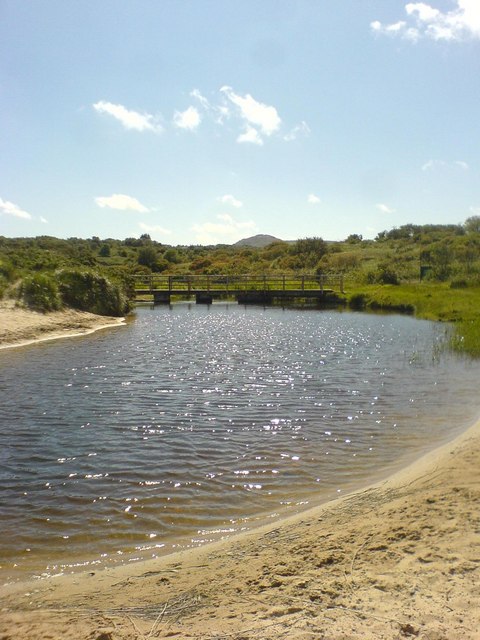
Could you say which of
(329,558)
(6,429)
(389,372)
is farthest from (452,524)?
(389,372)

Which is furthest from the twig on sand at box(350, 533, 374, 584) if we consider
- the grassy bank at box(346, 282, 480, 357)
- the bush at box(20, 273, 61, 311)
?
the bush at box(20, 273, 61, 311)

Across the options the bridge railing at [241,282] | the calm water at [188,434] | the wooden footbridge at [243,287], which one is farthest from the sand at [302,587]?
the bridge railing at [241,282]

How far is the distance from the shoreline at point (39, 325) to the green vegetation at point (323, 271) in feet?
2.53

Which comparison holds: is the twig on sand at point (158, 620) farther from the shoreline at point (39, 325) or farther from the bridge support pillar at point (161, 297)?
the bridge support pillar at point (161, 297)

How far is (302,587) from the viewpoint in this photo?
4.11m

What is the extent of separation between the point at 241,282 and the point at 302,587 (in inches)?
1794

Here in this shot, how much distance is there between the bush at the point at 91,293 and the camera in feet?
90.1

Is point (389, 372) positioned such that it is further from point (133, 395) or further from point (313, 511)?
point (313, 511)

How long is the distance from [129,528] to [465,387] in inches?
362

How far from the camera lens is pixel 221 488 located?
6969mm

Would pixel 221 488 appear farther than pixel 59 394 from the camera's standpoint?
No

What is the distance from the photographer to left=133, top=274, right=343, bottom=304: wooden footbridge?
4450 cm

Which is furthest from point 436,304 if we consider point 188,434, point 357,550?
point 357,550

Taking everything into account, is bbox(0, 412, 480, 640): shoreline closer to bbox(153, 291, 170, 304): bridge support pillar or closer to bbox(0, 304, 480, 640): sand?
bbox(0, 304, 480, 640): sand
